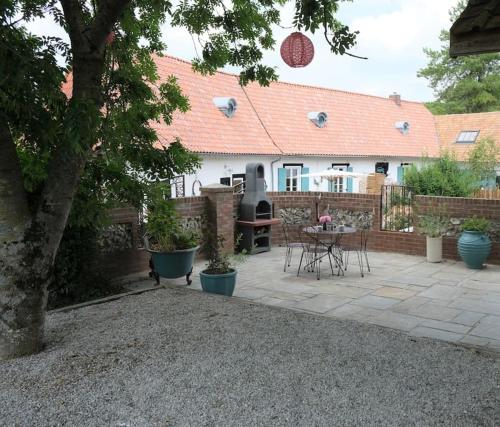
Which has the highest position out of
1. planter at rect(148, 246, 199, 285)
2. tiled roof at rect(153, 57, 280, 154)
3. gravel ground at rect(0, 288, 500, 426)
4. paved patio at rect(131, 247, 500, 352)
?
tiled roof at rect(153, 57, 280, 154)

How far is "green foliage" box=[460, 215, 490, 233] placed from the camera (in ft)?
28.5

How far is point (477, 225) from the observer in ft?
28.6

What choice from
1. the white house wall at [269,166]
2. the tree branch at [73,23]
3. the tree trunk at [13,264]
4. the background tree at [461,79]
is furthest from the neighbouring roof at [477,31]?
the background tree at [461,79]

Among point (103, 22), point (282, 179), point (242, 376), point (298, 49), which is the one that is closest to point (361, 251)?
point (298, 49)

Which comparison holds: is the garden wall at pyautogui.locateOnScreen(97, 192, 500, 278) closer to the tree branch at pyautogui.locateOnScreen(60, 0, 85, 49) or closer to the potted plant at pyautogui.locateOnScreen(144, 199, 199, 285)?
the potted plant at pyautogui.locateOnScreen(144, 199, 199, 285)

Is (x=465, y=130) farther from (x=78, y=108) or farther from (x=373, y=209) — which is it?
(x=78, y=108)

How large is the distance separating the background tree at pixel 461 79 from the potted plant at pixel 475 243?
25.6m

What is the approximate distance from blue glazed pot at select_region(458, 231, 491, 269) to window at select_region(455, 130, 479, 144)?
19488 millimetres

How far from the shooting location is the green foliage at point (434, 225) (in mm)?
9383

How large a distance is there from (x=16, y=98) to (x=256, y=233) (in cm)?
753

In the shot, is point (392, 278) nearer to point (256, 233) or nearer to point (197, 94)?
point (256, 233)

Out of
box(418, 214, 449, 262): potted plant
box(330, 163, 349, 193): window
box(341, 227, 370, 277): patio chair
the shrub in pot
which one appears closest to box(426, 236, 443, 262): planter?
box(418, 214, 449, 262): potted plant

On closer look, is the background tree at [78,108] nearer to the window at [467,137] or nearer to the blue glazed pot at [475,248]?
the blue glazed pot at [475,248]

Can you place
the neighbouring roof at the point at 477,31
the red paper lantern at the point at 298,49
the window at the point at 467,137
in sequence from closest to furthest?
the neighbouring roof at the point at 477,31 < the red paper lantern at the point at 298,49 < the window at the point at 467,137
